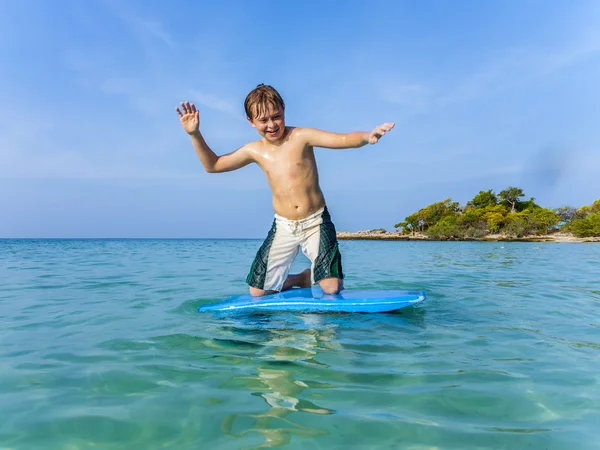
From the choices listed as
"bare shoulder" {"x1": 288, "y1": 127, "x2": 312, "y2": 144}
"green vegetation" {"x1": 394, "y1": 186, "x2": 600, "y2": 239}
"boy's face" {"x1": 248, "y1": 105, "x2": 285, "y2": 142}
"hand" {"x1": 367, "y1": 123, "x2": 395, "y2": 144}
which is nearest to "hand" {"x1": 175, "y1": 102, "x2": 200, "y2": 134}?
"boy's face" {"x1": 248, "y1": 105, "x2": 285, "y2": 142}

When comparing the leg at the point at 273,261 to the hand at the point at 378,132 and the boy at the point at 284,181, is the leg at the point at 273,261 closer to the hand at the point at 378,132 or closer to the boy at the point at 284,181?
the boy at the point at 284,181

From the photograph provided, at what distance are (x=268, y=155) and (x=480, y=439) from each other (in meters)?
3.34

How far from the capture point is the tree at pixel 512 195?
61.4m

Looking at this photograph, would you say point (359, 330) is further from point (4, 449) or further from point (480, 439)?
point (4, 449)

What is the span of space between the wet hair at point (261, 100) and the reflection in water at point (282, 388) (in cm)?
202

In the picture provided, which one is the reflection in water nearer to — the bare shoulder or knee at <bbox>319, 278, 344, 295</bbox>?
knee at <bbox>319, 278, 344, 295</bbox>

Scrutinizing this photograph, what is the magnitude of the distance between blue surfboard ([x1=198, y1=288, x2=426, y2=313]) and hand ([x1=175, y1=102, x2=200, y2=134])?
177 cm

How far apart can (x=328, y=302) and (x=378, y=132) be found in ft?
5.49

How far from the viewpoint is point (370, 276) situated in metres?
8.41

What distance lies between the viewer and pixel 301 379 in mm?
2352

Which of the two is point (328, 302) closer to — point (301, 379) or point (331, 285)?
point (331, 285)

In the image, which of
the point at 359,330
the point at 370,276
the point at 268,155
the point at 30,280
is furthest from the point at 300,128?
the point at 30,280

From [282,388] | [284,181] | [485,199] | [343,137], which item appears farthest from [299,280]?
[485,199]

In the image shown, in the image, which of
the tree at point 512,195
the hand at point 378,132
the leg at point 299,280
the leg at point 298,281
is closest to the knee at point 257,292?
the leg at point 298,281
